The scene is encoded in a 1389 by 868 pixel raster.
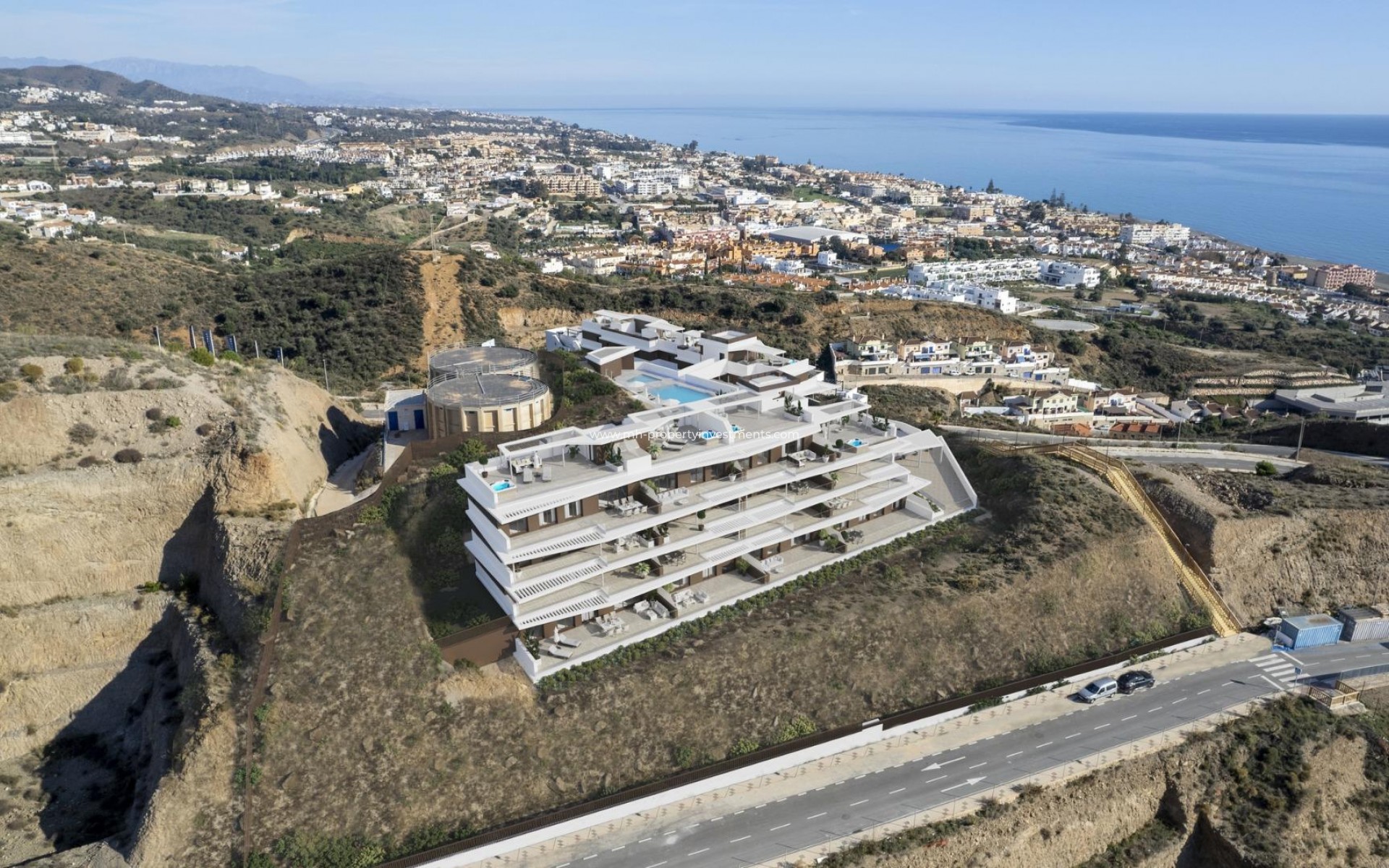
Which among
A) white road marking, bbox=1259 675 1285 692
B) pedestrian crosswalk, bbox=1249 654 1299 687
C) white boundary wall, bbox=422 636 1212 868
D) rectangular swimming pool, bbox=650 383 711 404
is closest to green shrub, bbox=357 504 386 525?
white boundary wall, bbox=422 636 1212 868

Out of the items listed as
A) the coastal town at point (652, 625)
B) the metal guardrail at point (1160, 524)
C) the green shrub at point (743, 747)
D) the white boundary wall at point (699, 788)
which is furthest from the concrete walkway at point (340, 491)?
the metal guardrail at point (1160, 524)

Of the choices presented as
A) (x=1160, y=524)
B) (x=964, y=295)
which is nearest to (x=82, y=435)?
(x=1160, y=524)

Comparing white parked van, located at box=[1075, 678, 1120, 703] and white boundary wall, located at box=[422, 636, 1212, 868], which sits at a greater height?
white parked van, located at box=[1075, 678, 1120, 703]

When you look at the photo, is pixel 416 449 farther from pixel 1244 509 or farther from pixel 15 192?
pixel 15 192

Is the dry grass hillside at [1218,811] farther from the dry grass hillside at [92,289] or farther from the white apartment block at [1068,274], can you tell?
the white apartment block at [1068,274]

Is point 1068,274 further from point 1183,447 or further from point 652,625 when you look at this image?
point 652,625

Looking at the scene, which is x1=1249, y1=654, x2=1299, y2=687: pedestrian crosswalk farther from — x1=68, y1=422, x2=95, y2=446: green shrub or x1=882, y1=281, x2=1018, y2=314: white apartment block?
x1=882, y1=281, x2=1018, y2=314: white apartment block
